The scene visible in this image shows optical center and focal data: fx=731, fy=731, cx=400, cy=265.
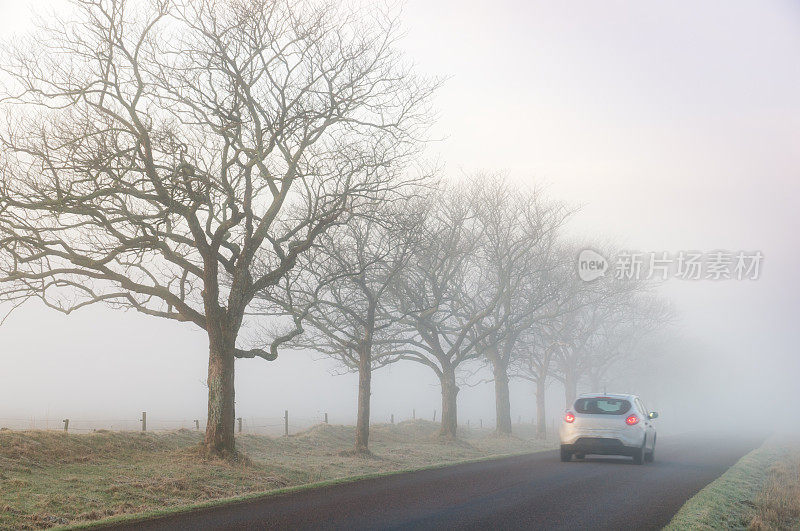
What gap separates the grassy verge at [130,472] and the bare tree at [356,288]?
13.9 ft

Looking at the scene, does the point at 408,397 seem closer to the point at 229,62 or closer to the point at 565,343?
the point at 565,343

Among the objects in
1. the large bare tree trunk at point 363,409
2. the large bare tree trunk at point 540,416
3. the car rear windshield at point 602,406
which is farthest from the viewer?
the large bare tree trunk at point 540,416

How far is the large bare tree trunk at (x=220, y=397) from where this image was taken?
60.6 feet

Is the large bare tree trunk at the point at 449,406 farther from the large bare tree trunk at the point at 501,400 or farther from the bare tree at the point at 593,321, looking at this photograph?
the bare tree at the point at 593,321

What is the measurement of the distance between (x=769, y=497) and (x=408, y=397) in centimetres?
13690

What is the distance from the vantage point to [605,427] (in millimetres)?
20594

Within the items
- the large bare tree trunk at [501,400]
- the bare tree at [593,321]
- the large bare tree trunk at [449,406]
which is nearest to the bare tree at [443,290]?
the large bare tree trunk at [449,406]

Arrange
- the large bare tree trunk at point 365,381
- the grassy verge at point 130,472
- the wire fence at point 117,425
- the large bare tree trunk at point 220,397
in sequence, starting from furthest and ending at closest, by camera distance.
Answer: the large bare tree trunk at point 365,381
the wire fence at point 117,425
the large bare tree trunk at point 220,397
the grassy verge at point 130,472

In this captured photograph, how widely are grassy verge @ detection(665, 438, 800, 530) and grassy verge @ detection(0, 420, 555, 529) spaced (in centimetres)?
788

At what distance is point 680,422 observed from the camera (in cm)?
Result: 10238

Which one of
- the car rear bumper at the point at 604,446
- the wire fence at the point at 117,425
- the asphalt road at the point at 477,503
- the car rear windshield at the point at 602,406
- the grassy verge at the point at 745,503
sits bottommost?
the grassy verge at the point at 745,503

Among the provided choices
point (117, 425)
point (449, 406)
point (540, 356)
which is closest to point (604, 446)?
point (449, 406)

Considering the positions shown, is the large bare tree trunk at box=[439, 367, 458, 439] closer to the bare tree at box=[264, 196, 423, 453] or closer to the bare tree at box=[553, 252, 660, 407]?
the bare tree at box=[264, 196, 423, 453]

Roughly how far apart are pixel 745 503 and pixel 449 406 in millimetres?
22174
